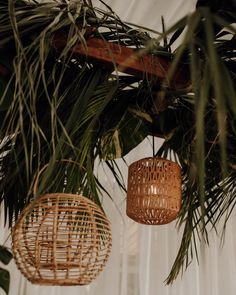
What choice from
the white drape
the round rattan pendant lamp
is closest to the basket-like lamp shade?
the round rattan pendant lamp

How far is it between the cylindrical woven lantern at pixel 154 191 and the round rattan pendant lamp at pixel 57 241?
27 centimetres

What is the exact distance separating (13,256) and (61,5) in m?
0.58

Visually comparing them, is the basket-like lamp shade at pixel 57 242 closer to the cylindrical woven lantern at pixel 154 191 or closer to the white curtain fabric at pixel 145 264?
the cylindrical woven lantern at pixel 154 191

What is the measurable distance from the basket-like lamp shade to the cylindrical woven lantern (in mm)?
270

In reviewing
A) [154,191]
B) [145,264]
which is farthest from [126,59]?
[145,264]

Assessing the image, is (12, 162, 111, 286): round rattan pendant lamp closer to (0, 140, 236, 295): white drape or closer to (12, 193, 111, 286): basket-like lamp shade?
(12, 193, 111, 286): basket-like lamp shade

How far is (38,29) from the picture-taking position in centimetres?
98

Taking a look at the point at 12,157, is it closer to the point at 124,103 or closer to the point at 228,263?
the point at 124,103

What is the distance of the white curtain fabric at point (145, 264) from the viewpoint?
2373mm

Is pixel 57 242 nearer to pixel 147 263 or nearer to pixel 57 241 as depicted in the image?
pixel 57 241

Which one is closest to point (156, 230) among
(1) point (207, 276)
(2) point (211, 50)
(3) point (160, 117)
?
(1) point (207, 276)

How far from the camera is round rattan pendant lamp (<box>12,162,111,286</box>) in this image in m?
0.86

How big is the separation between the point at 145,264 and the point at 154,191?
150 cm

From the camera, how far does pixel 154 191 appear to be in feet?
3.91
